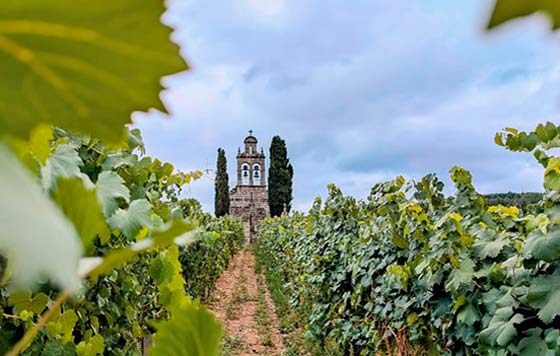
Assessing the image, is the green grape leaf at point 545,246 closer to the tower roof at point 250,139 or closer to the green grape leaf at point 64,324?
the green grape leaf at point 64,324

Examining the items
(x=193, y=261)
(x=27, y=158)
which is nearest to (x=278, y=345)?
(x=193, y=261)

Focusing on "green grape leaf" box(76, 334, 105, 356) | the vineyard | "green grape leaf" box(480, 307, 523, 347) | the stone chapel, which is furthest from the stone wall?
"green grape leaf" box(76, 334, 105, 356)

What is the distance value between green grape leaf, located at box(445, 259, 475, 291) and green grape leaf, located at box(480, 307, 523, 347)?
377 mm

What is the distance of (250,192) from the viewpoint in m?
41.3

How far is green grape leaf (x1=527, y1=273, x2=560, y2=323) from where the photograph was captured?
7.23 feet

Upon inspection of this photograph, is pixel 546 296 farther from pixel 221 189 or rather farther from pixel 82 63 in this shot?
pixel 221 189

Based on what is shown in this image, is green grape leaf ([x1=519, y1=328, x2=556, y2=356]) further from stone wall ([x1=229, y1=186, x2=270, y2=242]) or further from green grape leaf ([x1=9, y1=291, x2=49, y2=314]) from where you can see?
stone wall ([x1=229, y1=186, x2=270, y2=242])

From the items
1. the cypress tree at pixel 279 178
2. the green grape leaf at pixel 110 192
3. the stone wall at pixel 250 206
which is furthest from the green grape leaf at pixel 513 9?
the cypress tree at pixel 279 178

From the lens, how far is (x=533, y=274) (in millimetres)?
2395

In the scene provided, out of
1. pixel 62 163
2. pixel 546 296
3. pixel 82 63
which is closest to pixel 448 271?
pixel 546 296

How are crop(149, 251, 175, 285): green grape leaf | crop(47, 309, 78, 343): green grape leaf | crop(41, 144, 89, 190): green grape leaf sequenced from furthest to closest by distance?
crop(149, 251, 175, 285): green grape leaf
crop(47, 309, 78, 343): green grape leaf
crop(41, 144, 89, 190): green grape leaf

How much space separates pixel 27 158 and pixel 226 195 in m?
39.4

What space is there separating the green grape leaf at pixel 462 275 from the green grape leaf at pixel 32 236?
116 inches

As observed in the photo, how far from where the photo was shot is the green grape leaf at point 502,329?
2404 mm
